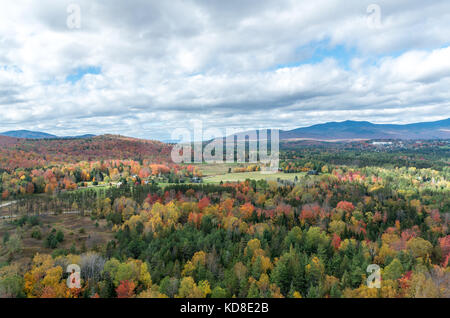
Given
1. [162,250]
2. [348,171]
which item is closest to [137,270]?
[162,250]

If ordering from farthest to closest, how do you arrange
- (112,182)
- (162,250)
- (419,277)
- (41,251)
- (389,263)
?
(112,182) → (41,251) → (162,250) → (389,263) → (419,277)

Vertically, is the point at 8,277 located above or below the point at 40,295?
above

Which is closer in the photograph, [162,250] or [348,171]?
[162,250]

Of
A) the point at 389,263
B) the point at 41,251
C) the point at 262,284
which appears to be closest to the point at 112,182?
the point at 41,251

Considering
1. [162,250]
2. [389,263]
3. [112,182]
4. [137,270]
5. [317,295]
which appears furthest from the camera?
[112,182]

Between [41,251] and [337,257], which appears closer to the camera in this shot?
[337,257]

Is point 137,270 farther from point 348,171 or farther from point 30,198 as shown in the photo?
point 348,171
